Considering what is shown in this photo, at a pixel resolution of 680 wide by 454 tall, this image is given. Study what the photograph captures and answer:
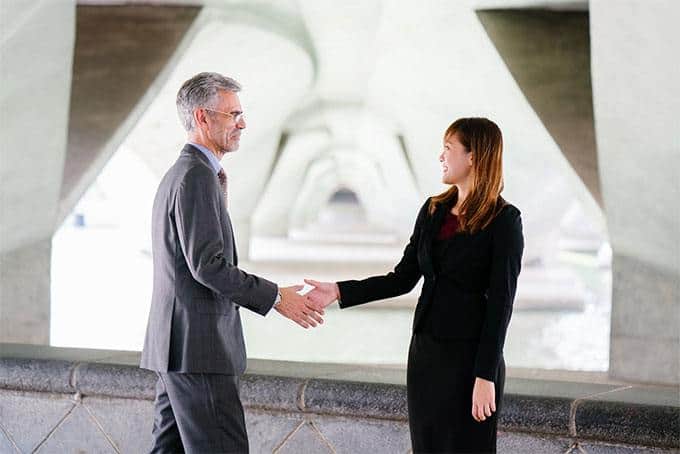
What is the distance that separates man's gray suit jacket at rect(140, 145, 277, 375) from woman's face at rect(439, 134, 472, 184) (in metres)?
0.62

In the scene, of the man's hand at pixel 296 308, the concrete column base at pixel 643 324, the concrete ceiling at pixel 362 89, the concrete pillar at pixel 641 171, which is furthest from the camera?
the concrete ceiling at pixel 362 89

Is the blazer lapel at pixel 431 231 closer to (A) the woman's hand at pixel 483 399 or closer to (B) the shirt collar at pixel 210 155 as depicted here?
(A) the woman's hand at pixel 483 399

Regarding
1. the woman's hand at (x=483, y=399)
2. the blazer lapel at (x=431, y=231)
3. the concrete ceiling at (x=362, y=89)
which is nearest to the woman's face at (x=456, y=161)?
the blazer lapel at (x=431, y=231)

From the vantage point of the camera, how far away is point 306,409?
3385mm

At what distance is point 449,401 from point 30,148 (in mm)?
8743

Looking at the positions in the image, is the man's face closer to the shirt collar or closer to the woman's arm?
the shirt collar

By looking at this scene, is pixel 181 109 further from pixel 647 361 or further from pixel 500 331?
pixel 647 361

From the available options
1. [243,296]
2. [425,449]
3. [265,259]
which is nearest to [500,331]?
[425,449]

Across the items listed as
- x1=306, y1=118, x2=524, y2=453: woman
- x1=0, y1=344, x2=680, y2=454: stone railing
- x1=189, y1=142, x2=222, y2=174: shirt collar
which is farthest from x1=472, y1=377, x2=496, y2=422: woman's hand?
x1=189, y1=142, x2=222, y2=174: shirt collar

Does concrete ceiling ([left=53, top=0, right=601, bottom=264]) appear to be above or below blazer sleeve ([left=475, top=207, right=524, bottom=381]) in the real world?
above

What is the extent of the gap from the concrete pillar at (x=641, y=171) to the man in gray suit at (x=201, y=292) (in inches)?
198

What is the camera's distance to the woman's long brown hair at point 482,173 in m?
2.54

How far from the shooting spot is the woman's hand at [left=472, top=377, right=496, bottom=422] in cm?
242

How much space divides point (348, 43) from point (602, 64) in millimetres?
8095
